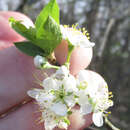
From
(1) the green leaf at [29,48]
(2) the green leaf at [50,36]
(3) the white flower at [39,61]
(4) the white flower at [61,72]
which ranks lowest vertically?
(4) the white flower at [61,72]

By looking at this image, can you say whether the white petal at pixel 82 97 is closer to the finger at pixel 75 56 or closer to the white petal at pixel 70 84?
the white petal at pixel 70 84

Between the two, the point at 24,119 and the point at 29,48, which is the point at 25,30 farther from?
the point at 24,119

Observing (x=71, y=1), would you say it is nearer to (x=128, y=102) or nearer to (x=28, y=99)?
(x=128, y=102)

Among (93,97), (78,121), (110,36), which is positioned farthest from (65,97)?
(110,36)

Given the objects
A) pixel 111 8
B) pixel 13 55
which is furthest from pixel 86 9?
pixel 13 55

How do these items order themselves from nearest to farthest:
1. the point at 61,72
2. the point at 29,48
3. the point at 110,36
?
1. the point at 61,72
2. the point at 29,48
3. the point at 110,36

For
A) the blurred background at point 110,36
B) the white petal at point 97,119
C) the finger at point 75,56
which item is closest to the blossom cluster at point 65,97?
the white petal at point 97,119
